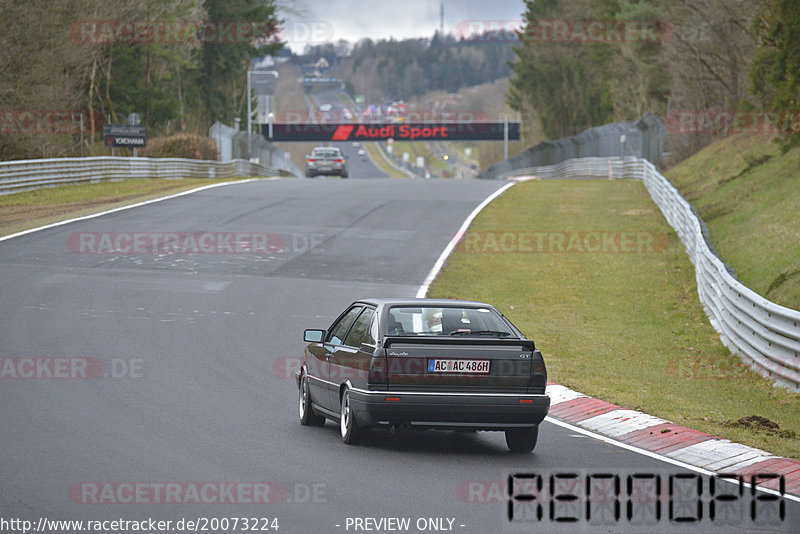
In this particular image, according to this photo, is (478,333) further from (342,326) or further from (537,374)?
(342,326)

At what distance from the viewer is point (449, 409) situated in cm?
915

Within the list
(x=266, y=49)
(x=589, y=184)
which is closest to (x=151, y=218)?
(x=589, y=184)

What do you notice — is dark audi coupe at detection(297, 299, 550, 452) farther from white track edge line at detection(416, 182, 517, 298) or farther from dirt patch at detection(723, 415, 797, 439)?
white track edge line at detection(416, 182, 517, 298)

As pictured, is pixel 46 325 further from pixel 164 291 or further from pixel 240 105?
pixel 240 105

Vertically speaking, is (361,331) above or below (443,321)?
below

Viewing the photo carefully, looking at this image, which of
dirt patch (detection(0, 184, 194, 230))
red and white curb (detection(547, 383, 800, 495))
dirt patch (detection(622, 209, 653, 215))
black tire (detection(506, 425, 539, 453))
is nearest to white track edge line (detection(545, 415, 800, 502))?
red and white curb (detection(547, 383, 800, 495))

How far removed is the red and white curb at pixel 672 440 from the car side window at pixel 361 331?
2.40 meters

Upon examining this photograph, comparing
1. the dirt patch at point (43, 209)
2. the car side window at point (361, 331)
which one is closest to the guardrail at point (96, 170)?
the dirt patch at point (43, 209)

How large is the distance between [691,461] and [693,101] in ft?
141

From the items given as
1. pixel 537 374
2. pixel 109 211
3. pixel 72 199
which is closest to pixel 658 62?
pixel 72 199

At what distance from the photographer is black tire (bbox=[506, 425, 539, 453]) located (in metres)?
9.39

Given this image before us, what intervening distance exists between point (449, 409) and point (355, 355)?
1095 mm

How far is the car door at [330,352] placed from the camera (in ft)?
33.4

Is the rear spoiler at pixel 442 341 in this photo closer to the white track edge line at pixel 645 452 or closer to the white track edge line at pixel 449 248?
the white track edge line at pixel 645 452
